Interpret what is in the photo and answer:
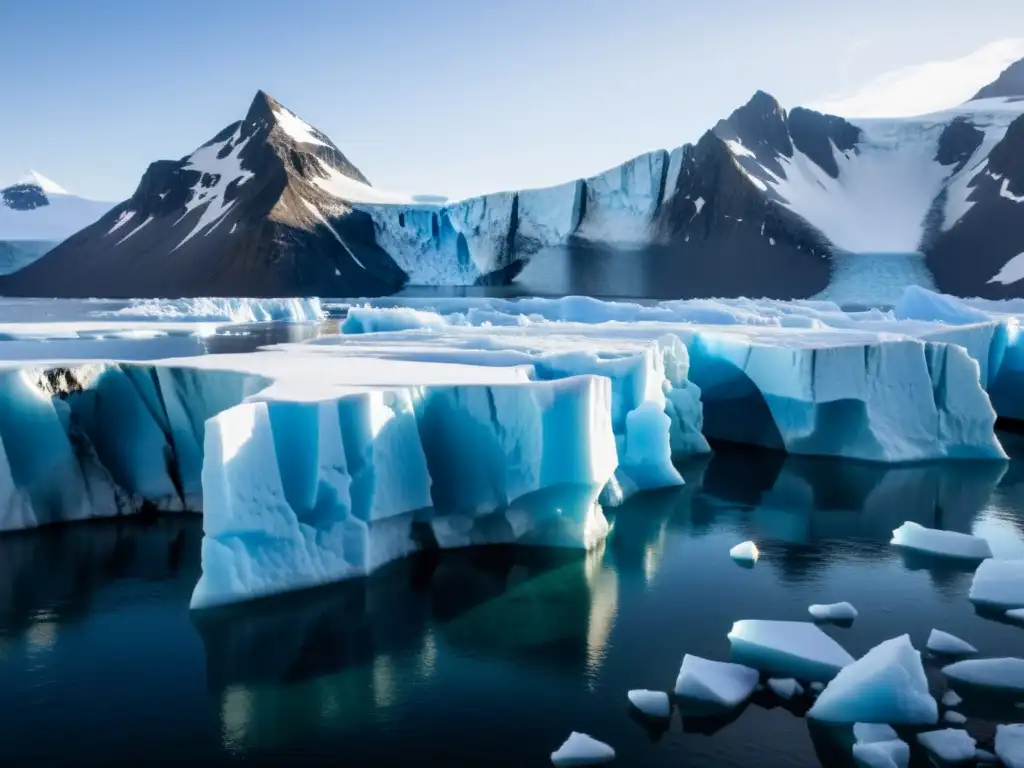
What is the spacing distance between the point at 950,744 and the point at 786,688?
3.09ft

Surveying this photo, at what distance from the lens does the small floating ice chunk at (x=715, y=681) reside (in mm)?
5004

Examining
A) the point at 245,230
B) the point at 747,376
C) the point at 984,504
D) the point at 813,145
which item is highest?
the point at 813,145

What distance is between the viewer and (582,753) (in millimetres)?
4430

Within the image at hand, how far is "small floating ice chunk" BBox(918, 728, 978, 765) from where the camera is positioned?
4387 mm

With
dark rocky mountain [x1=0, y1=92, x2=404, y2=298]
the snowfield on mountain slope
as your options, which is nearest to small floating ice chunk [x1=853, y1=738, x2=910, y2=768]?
the snowfield on mountain slope

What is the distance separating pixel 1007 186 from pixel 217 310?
38.1 metres

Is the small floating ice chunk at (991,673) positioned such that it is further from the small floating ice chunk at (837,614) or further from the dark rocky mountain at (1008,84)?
the dark rocky mountain at (1008,84)

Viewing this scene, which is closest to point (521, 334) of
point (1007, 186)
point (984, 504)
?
point (984, 504)

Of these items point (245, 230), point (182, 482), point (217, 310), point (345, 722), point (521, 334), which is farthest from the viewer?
point (245, 230)

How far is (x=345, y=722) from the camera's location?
15.9 feet

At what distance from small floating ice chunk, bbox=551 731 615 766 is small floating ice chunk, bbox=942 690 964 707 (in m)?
2.08

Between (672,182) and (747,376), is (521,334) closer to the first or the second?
(747,376)

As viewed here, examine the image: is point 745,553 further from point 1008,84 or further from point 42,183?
point 42,183

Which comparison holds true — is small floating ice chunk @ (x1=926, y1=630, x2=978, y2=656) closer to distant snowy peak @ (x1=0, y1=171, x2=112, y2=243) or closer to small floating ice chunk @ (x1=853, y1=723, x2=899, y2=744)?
small floating ice chunk @ (x1=853, y1=723, x2=899, y2=744)
